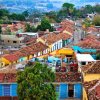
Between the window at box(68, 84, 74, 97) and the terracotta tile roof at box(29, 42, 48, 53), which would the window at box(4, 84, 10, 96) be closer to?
the window at box(68, 84, 74, 97)

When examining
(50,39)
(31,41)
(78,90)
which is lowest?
(31,41)

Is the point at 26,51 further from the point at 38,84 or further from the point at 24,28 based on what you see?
the point at 24,28

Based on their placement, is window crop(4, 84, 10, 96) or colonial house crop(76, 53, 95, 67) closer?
window crop(4, 84, 10, 96)

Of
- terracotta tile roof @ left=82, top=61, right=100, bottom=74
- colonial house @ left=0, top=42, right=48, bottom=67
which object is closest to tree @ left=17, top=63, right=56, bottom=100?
terracotta tile roof @ left=82, top=61, right=100, bottom=74

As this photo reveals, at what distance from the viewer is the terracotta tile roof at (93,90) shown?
17797 mm

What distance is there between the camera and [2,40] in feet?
158

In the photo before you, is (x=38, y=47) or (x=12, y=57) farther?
(x=38, y=47)

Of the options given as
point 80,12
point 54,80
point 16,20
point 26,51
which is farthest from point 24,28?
point 54,80

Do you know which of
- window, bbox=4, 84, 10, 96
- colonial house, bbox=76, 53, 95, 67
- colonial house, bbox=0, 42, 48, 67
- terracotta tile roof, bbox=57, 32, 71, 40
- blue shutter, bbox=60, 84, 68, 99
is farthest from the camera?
terracotta tile roof, bbox=57, 32, 71, 40

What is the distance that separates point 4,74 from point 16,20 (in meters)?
51.8

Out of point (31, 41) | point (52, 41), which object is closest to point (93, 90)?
point (52, 41)

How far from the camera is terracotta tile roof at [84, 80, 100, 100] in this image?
17.8 meters

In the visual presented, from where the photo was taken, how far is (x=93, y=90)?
1877 centimetres

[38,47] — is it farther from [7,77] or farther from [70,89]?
[70,89]
